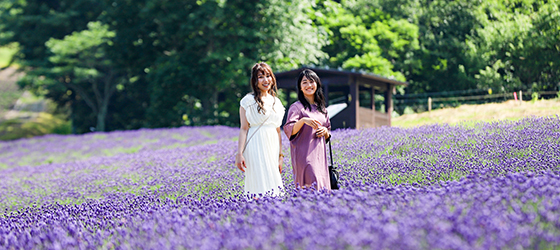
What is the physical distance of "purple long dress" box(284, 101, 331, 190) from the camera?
5047 mm

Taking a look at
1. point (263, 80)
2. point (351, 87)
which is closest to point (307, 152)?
point (263, 80)

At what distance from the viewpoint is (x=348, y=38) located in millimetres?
27422

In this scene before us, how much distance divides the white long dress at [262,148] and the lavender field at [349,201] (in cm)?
29

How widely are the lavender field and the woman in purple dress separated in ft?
1.66

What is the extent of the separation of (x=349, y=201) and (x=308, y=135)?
6.19 feet

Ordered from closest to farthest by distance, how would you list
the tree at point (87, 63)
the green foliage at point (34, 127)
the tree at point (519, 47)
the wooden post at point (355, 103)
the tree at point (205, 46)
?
the tree at point (519, 47)
the wooden post at point (355, 103)
the tree at point (205, 46)
the tree at point (87, 63)
the green foliage at point (34, 127)

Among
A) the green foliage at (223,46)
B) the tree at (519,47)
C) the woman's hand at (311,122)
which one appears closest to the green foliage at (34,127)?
the green foliage at (223,46)

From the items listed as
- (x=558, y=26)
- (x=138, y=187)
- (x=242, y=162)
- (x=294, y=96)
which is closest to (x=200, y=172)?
(x=138, y=187)

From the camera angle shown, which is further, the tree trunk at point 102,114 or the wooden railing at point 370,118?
the tree trunk at point 102,114

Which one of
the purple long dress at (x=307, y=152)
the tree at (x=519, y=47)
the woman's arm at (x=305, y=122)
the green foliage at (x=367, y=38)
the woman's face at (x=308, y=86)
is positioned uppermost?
the green foliage at (x=367, y=38)

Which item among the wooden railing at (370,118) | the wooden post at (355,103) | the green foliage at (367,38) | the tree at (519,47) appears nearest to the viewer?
the tree at (519,47)

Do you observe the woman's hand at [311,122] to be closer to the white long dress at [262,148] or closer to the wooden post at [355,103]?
the white long dress at [262,148]

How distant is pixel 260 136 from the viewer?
5.05 m

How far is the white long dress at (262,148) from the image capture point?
16.5 feet
